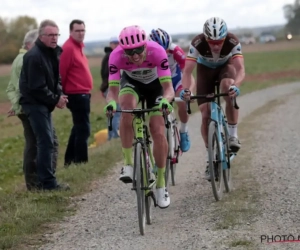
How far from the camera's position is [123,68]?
24.9 feet

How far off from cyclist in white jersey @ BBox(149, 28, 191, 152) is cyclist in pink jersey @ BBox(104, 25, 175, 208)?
1612mm

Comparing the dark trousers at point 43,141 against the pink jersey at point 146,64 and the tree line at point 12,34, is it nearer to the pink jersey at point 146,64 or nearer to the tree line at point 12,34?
the pink jersey at point 146,64

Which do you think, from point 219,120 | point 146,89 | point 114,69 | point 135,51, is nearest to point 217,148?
point 219,120

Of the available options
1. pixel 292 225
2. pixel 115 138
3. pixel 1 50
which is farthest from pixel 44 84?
pixel 1 50

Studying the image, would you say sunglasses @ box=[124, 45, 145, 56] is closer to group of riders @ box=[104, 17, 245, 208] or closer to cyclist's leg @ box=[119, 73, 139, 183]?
group of riders @ box=[104, 17, 245, 208]

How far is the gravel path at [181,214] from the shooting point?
6684 millimetres

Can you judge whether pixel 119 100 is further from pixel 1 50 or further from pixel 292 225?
pixel 1 50

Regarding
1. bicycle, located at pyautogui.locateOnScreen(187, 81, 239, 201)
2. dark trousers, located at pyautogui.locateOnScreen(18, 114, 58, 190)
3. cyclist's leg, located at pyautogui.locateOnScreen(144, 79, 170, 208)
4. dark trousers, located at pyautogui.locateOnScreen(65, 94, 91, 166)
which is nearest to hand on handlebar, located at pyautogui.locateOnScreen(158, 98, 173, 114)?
cyclist's leg, located at pyautogui.locateOnScreen(144, 79, 170, 208)

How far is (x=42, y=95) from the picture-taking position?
9078 mm

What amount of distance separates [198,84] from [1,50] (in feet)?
229

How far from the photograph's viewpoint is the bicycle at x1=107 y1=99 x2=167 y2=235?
6.96 m

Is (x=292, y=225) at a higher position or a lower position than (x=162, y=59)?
lower

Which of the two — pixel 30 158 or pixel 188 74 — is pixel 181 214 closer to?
pixel 188 74

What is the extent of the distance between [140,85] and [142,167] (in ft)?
3.49
